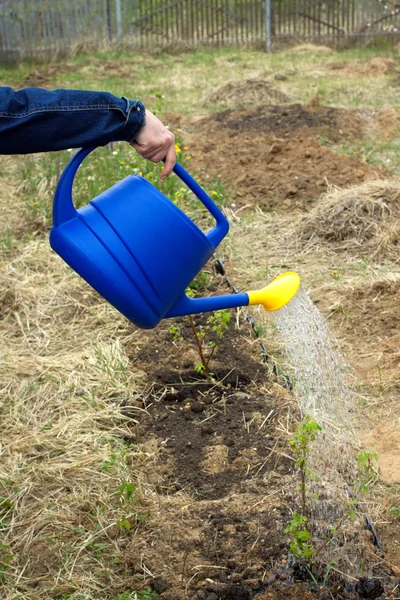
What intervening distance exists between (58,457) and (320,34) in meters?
12.4

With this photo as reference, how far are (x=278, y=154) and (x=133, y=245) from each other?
453 cm

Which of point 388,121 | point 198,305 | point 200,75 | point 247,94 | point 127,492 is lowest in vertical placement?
point 200,75

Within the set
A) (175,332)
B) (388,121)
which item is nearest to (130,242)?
(175,332)

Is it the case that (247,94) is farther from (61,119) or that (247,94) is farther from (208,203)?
(61,119)

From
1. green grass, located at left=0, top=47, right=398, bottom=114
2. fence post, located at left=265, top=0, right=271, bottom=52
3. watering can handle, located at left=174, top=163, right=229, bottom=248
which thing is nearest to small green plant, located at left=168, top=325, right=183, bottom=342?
watering can handle, located at left=174, top=163, right=229, bottom=248

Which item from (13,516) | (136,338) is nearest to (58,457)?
(13,516)

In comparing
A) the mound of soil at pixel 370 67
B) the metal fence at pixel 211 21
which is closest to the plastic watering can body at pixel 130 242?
the mound of soil at pixel 370 67

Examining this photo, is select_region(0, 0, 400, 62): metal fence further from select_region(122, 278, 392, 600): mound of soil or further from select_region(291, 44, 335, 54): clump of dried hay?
select_region(122, 278, 392, 600): mound of soil

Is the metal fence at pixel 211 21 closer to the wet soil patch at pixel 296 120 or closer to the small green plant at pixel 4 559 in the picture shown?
the wet soil patch at pixel 296 120

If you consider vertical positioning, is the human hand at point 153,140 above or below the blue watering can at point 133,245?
above

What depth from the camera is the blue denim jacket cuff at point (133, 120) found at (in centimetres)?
189

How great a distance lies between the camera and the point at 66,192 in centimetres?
199

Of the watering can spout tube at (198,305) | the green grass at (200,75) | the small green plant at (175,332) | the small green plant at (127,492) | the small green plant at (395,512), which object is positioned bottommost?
the green grass at (200,75)

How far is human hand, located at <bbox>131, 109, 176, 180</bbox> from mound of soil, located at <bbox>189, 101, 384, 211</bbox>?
3.49 metres
